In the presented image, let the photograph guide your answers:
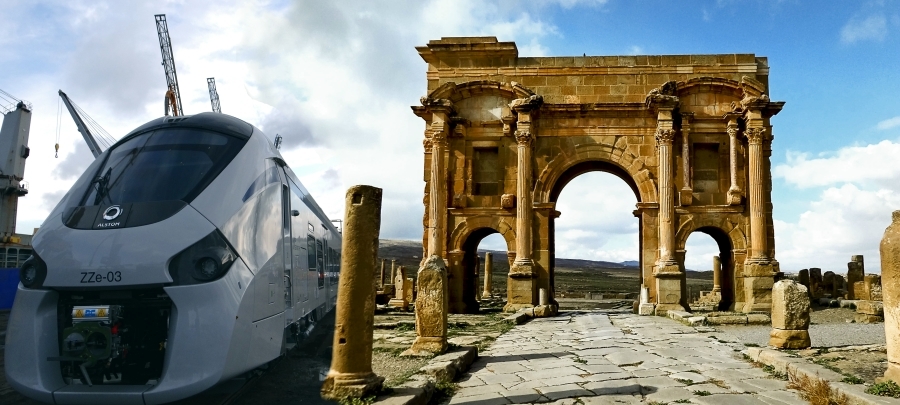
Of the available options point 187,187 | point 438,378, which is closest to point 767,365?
point 438,378

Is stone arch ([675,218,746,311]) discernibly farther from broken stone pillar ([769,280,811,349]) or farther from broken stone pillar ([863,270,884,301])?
broken stone pillar ([769,280,811,349])

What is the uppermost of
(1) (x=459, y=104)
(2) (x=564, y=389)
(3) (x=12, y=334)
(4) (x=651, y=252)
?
(1) (x=459, y=104)

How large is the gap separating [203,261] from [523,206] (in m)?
14.5

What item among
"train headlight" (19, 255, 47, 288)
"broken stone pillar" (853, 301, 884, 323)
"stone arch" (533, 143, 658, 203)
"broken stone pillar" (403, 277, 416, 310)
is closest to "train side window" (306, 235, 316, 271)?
"train headlight" (19, 255, 47, 288)

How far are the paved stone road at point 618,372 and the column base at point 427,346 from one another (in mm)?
576

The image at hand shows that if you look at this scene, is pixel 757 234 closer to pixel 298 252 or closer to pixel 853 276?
pixel 853 276

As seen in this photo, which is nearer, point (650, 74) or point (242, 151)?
point (242, 151)

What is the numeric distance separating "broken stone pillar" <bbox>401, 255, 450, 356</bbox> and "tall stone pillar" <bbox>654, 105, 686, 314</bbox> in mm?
10908

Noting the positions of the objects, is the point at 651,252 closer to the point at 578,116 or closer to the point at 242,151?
the point at 578,116

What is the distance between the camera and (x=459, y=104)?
20.9 m

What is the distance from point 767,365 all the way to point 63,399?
7785mm

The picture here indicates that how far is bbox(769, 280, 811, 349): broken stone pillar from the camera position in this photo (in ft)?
31.0

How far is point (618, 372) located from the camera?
320 inches

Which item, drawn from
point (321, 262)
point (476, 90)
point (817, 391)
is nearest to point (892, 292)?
point (817, 391)
